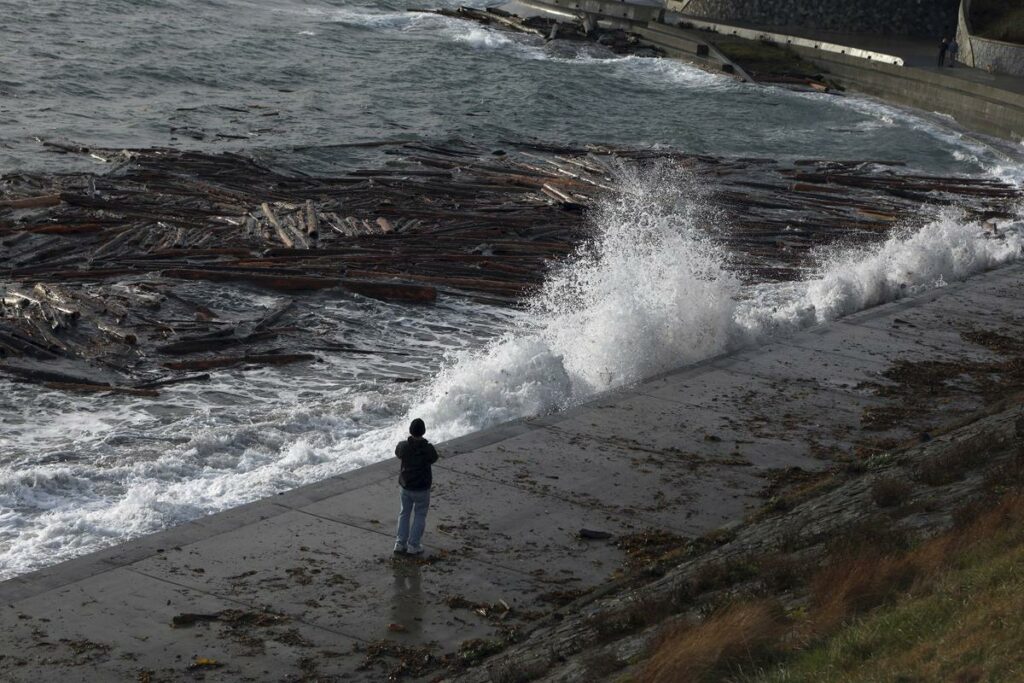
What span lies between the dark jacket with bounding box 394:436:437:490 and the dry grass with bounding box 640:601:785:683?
103 inches

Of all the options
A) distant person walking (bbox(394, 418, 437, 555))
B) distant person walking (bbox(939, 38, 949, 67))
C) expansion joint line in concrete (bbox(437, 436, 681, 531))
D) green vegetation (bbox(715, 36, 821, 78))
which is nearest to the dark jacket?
distant person walking (bbox(394, 418, 437, 555))

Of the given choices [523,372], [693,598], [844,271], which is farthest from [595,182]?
[693,598]

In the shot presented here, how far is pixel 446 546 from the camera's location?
9.83m

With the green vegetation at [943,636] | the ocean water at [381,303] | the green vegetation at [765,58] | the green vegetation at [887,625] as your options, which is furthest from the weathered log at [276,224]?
the green vegetation at [765,58]

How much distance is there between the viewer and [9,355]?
47.6ft

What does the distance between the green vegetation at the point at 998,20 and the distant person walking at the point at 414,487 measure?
39.6m

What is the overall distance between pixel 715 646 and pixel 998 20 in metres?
44.8

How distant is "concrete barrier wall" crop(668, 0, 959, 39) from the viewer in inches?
2032

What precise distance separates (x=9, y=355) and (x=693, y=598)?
9260 mm

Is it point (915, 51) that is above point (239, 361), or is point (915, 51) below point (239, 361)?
above

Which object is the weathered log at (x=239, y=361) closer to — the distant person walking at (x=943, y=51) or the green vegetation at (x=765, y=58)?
the distant person walking at (x=943, y=51)

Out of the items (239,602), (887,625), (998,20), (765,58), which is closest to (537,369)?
(239,602)

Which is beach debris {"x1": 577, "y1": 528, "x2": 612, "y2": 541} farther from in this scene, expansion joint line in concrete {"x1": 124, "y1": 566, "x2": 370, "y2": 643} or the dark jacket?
expansion joint line in concrete {"x1": 124, "y1": 566, "x2": 370, "y2": 643}

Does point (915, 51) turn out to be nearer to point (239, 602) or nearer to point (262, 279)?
point (262, 279)
